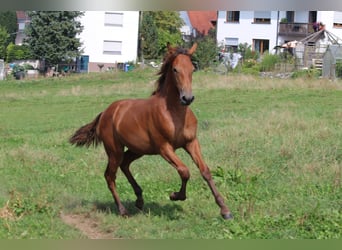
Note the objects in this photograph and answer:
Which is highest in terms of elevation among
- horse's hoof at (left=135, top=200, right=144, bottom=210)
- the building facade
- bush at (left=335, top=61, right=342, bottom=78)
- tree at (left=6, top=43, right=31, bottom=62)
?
the building facade

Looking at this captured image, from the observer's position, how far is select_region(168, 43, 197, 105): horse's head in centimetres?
440

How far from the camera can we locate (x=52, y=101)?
1236 cm

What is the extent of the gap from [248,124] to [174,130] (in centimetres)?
496

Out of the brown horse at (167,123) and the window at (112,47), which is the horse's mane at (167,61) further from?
the window at (112,47)

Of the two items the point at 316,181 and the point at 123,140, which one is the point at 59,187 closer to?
the point at 123,140

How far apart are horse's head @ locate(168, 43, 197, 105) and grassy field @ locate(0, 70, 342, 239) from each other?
107 cm

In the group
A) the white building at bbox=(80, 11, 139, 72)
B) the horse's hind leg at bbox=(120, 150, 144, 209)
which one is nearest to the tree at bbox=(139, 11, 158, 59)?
the white building at bbox=(80, 11, 139, 72)

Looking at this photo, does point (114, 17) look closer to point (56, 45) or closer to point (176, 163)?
point (176, 163)

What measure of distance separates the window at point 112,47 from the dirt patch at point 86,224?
2.95 meters

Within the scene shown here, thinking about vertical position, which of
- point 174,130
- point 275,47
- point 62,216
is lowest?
point 62,216

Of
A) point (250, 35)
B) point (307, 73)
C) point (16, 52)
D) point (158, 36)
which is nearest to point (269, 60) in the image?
point (250, 35)

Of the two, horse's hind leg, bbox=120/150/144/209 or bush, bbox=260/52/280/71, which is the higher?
bush, bbox=260/52/280/71

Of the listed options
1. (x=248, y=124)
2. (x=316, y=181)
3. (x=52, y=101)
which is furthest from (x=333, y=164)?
(x=52, y=101)

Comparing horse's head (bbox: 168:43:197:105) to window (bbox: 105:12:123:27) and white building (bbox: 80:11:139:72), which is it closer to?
window (bbox: 105:12:123:27)
